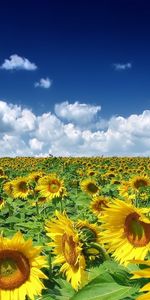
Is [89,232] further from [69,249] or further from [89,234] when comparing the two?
[69,249]

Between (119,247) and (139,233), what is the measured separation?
0.65 ft

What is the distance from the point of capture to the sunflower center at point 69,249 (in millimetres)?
3627

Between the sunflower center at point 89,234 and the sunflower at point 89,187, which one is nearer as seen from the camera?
the sunflower center at point 89,234

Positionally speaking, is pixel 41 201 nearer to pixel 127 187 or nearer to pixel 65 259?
pixel 127 187

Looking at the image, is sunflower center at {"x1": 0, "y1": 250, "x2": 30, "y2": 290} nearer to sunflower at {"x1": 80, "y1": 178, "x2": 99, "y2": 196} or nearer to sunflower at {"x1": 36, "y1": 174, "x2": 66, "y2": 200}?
sunflower at {"x1": 36, "y1": 174, "x2": 66, "y2": 200}

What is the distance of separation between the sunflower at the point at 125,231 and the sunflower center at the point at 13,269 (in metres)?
0.60

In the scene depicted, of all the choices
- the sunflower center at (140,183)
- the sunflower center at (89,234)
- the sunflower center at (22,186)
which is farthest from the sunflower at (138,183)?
the sunflower center at (89,234)

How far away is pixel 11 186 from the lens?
11.5 metres

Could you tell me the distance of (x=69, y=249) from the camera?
12.1 ft

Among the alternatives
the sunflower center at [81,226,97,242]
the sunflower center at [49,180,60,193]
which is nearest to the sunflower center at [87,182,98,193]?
the sunflower center at [49,180,60,193]

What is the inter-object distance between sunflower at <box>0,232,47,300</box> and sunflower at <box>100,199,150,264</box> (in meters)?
0.52

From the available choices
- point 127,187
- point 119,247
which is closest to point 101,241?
point 119,247

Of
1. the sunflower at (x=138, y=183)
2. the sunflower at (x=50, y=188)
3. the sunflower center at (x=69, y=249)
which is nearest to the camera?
the sunflower center at (x=69, y=249)

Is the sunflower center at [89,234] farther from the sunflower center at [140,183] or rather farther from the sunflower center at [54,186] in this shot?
the sunflower center at [140,183]
